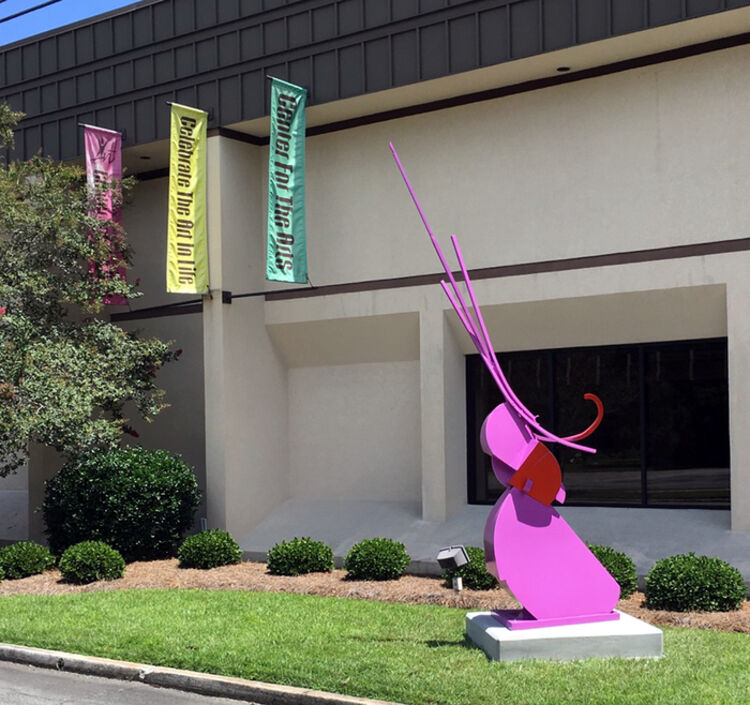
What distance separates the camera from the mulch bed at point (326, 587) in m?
12.4

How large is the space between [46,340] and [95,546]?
3603 millimetres

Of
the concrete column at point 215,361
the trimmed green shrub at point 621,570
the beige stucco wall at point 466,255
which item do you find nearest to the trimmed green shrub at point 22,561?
the concrete column at point 215,361

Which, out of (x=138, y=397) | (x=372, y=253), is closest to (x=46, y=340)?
(x=138, y=397)

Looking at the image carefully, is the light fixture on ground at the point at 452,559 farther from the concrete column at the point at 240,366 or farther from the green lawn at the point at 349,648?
the concrete column at the point at 240,366

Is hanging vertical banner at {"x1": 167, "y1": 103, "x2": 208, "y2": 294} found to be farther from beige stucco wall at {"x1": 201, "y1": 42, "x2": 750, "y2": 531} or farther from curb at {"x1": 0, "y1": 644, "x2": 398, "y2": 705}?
curb at {"x1": 0, "y1": 644, "x2": 398, "y2": 705}

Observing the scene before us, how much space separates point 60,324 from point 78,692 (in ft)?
31.9

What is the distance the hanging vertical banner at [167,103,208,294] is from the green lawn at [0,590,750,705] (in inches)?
236

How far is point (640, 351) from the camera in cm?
1709

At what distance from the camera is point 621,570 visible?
45.6ft

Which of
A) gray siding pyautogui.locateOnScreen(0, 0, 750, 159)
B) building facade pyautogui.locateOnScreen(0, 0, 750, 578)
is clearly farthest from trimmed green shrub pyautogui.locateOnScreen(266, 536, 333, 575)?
gray siding pyautogui.locateOnScreen(0, 0, 750, 159)

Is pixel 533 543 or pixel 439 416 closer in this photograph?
pixel 533 543

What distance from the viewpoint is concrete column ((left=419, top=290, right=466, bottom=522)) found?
58.5 ft

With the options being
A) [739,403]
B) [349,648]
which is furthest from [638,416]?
[349,648]

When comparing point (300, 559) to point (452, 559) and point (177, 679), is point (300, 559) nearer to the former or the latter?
point (452, 559)
